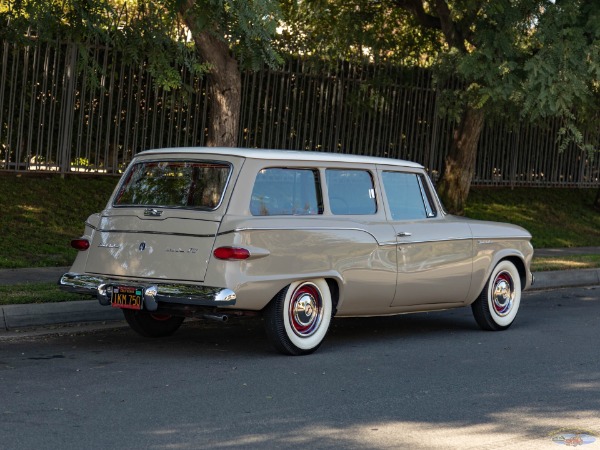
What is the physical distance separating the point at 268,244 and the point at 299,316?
0.71 metres

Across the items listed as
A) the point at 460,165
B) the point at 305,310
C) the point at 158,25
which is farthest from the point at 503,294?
the point at 460,165

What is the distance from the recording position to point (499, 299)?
35.9 feet

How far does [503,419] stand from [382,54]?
55.2 ft

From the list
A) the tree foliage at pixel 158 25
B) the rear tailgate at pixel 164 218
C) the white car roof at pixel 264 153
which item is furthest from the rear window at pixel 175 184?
the tree foliage at pixel 158 25

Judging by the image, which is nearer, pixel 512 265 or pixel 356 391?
pixel 356 391

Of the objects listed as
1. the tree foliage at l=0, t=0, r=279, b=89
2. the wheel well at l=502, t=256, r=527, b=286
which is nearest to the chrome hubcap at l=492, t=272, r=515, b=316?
the wheel well at l=502, t=256, r=527, b=286

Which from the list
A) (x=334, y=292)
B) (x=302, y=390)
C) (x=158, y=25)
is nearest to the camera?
(x=302, y=390)

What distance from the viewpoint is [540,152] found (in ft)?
85.3

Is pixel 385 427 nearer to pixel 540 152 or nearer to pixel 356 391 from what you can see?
pixel 356 391

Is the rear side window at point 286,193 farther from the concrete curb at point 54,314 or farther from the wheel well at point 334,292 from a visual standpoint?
the concrete curb at point 54,314

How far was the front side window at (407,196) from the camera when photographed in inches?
393

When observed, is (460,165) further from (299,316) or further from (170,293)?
(170,293)

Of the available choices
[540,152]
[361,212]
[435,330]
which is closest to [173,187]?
[361,212]

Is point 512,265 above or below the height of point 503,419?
above
